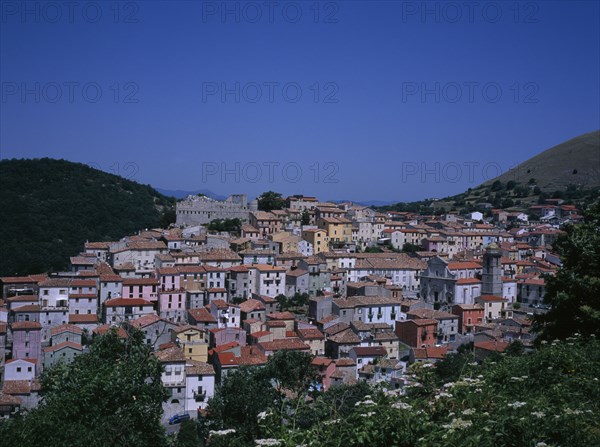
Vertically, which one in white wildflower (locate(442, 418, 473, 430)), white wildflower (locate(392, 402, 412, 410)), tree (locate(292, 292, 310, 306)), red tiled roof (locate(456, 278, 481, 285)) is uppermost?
white wildflower (locate(392, 402, 412, 410))

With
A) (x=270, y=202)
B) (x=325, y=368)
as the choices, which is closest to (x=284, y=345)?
(x=325, y=368)

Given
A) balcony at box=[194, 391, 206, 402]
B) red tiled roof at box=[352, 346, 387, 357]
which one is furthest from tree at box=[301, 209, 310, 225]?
balcony at box=[194, 391, 206, 402]

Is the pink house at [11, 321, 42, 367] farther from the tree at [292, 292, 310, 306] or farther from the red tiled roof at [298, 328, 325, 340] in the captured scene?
the tree at [292, 292, 310, 306]

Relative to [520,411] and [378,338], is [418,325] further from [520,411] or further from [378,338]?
[520,411]

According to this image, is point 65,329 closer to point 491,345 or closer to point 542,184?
point 491,345

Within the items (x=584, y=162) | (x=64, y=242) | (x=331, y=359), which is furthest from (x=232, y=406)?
(x=584, y=162)

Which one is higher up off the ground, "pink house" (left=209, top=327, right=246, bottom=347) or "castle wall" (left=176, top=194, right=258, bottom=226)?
"castle wall" (left=176, top=194, right=258, bottom=226)
